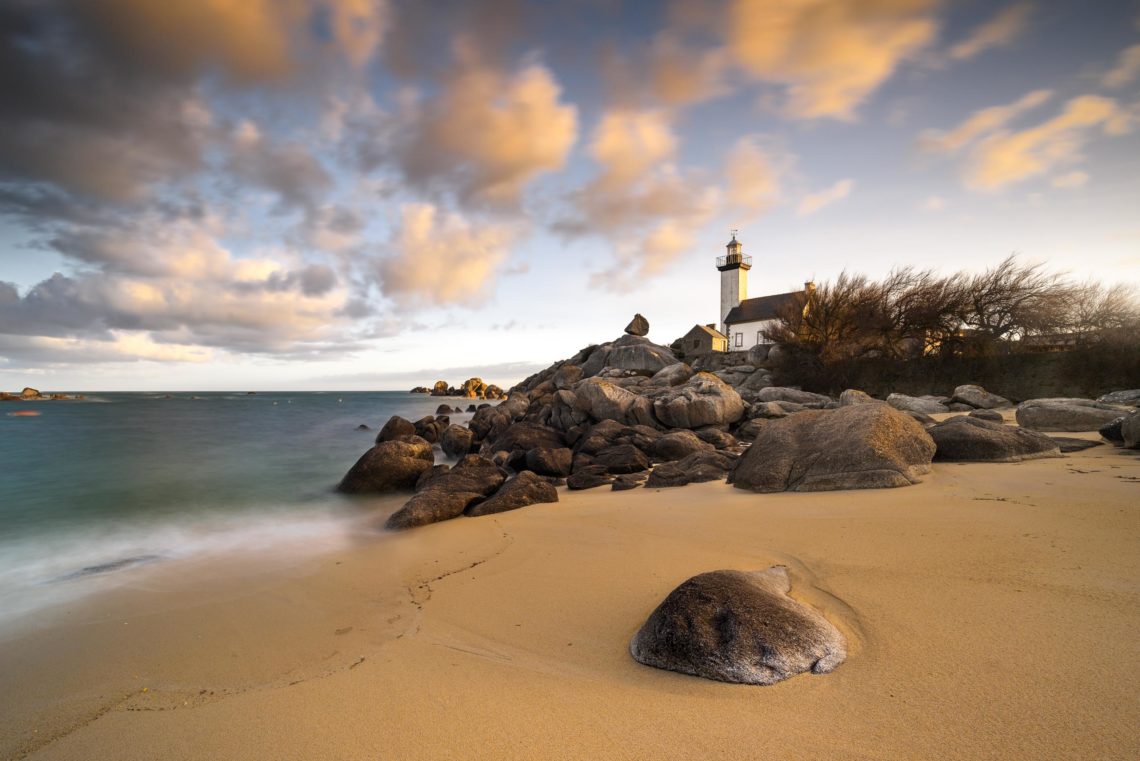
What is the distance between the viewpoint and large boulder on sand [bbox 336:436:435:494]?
1101cm

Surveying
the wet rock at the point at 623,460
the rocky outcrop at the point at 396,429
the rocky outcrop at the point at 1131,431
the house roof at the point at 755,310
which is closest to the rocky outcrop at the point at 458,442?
the rocky outcrop at the point at 396,429

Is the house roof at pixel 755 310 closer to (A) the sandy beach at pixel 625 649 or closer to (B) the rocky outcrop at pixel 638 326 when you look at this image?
(B) the rocky outcrop at pixel 638 326

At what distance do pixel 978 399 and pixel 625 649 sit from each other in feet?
66.6

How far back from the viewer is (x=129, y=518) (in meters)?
9.17

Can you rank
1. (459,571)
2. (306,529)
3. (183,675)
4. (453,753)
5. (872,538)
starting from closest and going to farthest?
(453,753), (183,675), (872,538), (459,571), (306,529)

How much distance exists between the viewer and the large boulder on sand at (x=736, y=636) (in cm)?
247

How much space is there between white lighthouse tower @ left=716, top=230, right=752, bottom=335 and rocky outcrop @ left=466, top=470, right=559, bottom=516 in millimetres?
43044

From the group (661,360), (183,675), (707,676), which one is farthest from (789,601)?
(661,360)

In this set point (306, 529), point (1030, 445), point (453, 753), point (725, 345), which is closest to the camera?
point (453, 753)

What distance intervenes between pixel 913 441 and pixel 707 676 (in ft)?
17.9

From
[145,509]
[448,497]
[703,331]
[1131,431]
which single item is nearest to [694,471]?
[448,497]

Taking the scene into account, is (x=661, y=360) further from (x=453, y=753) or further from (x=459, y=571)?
(x=453, y=753)

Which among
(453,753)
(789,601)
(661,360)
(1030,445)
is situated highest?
(661,360)

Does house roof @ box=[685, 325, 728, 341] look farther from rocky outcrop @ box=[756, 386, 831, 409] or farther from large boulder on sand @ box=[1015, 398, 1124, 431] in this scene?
large boulder on sand @ box=[1015, 398, 1124, 431]
